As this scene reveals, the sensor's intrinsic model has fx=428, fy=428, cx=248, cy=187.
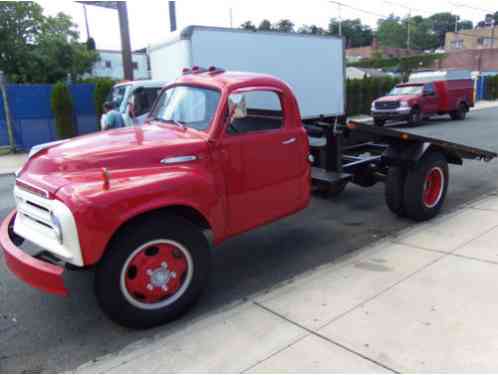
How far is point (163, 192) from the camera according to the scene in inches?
134

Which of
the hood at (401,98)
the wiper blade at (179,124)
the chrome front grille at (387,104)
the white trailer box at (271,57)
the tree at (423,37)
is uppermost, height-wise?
the tree at (423,37)

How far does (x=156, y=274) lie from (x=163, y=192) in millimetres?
683

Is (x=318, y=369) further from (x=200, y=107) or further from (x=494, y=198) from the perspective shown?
(x=494, y=198)

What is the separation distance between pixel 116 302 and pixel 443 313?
8.64ft

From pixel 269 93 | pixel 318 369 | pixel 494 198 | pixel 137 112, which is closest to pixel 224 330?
pixel 318 369

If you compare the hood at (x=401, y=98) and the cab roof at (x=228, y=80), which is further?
the hood at (x=401, y=98)

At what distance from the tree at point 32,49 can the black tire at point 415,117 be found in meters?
29.9

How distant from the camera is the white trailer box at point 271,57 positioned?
11.6m

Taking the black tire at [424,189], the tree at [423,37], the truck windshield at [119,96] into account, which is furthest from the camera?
the tree at [423,37]

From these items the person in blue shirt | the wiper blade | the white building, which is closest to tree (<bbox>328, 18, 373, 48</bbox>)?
the white building

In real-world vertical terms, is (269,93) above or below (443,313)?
above

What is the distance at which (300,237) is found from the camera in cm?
571

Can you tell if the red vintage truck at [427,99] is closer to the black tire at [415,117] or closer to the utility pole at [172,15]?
the black tire at [415,117]

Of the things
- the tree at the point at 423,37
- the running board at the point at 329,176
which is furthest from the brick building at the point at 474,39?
the running board at the point at 329,176
